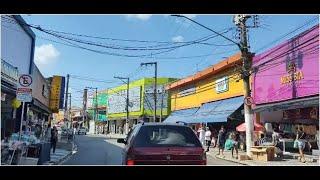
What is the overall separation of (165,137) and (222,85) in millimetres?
28840

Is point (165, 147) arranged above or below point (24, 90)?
Result: below

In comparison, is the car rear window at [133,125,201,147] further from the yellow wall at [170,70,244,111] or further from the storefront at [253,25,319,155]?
the yellow wall at [170,70,244,111]

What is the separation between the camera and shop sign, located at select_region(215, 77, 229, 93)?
35956mm

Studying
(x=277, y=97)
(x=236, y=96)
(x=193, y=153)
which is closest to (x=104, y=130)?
(x=236, y=96)

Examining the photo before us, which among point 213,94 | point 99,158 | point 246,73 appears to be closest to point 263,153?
point 246,73

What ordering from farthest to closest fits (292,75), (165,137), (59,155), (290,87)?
(290,87), (292,75), (59,155), (165,137)

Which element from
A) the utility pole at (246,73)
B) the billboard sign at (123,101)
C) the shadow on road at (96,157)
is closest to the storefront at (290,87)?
the utility pole at (246,73)

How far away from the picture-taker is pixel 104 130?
3853 inches

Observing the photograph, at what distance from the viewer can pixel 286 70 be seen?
2575cm

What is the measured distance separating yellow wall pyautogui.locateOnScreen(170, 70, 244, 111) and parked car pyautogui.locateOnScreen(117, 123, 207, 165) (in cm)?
2469

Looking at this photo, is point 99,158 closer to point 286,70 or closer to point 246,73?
point 246,73
